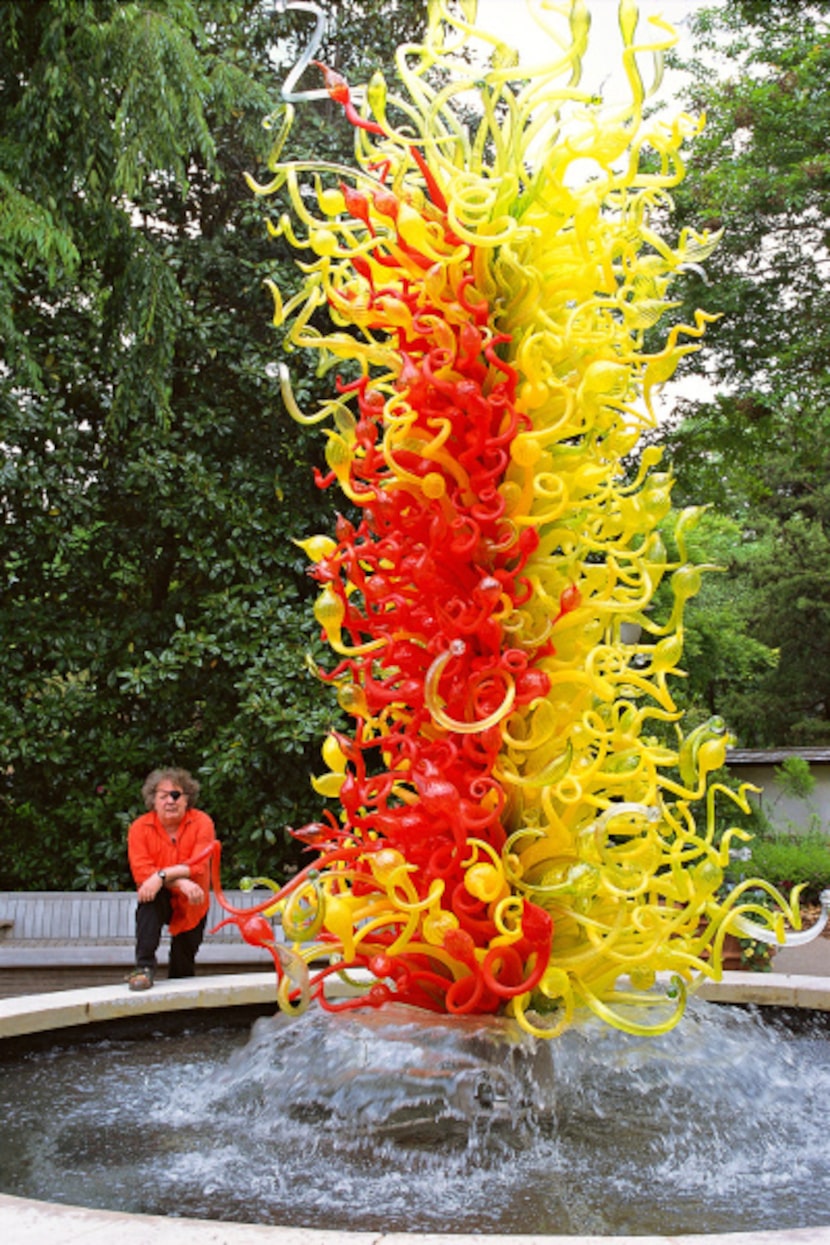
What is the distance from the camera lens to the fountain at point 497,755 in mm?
2494

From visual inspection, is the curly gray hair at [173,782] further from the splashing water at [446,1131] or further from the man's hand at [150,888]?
the splashing water at [446,1131]

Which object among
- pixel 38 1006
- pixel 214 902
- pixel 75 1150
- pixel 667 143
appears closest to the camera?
pixel 75 1150

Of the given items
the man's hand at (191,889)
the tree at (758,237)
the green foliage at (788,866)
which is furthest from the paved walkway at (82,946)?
the tree at (758,237)

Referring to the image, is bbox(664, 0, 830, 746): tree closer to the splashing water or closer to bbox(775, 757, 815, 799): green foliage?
bbox(775, 757, 815, 799): green foliage

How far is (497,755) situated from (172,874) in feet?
6.39

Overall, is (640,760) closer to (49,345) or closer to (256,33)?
(49,345)

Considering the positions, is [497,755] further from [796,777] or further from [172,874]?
[796,777]

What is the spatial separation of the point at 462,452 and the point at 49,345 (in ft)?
20.1

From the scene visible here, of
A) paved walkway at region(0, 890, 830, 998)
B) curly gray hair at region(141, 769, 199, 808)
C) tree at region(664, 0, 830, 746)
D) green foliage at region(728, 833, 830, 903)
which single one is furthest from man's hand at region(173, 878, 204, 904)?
tree at region(664, 0, 830, 746)

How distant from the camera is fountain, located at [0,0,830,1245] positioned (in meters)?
2.49

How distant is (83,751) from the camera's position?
8.30 metres

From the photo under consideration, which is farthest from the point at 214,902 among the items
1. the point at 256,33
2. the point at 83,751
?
the point at 256,33

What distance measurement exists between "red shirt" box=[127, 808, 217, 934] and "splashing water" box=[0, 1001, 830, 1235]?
1319 mm

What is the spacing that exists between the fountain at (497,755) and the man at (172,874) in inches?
47.7
